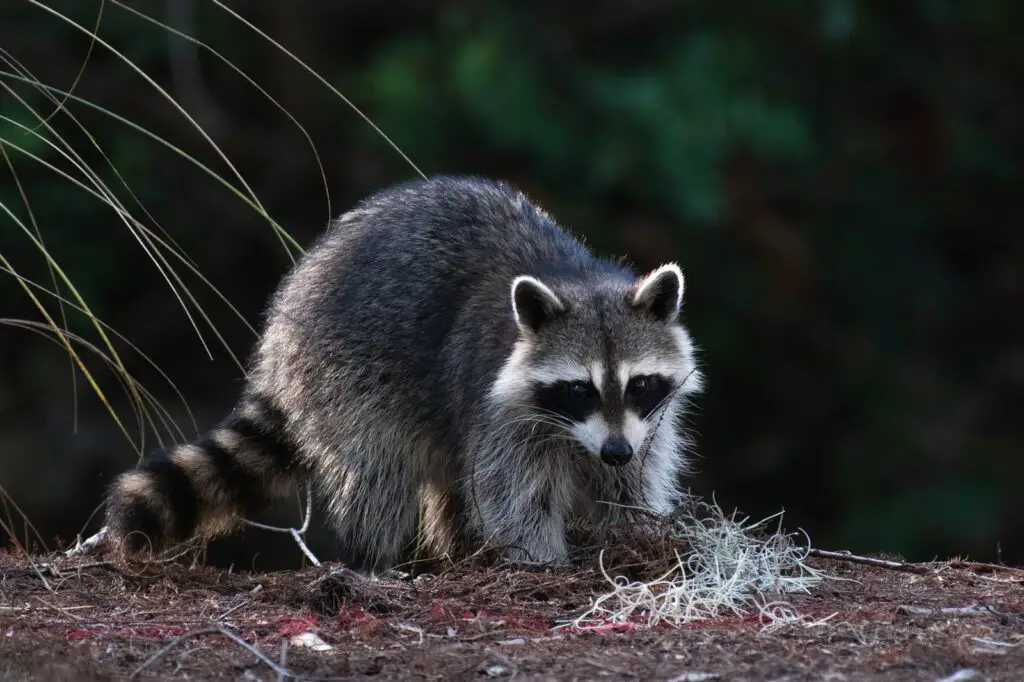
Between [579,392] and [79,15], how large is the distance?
292 inches

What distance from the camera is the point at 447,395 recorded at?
256 inches

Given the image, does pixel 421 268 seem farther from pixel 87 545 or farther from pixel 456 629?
pixel 456 629

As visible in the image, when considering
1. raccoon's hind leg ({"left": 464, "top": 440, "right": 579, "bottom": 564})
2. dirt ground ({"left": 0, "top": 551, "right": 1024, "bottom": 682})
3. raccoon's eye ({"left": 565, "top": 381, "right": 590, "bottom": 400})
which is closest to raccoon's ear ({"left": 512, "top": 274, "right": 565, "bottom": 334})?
raccoon's eye ({"left": 565, "top": 381, "right": 590, "bottom": 400})

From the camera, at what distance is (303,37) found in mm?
13031

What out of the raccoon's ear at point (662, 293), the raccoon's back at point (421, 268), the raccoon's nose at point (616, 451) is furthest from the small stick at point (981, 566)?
the raccoon's back at point (421, 268)

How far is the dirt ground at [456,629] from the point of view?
13.8 feet

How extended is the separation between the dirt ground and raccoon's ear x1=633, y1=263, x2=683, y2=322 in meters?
1.12

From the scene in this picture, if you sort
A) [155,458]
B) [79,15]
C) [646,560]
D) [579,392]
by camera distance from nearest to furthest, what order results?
[646,560] → [579,392] → [155,458] → [79,15]

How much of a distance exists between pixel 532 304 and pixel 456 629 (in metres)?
1.65

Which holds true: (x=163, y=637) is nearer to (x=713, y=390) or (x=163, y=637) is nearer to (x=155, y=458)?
(x=155, y=458)

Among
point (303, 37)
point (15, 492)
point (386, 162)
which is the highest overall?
point (303, 37)

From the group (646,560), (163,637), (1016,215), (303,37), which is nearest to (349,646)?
(163,637)

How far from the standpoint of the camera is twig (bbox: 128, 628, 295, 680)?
4.15 meters

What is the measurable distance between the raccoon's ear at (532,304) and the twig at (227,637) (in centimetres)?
189
